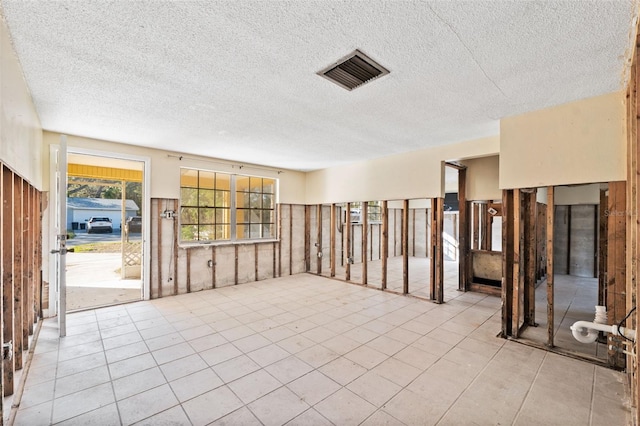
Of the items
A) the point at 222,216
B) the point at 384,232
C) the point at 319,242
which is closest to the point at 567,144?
the point at 384,232

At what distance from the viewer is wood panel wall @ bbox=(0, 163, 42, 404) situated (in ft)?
6.67

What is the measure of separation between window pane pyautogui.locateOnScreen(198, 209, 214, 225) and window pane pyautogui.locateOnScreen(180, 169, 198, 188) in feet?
1.74

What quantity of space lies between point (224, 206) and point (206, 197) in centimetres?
42

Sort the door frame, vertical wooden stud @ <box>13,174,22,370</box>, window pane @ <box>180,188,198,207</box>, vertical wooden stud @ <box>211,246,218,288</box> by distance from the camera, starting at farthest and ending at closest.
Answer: vertical wooden stud @ <box>211,246,218,288</box> → window pane @ <box>180,188,198,207</box> → the door frame → vertical wooden stud @ <box>13,174,22,370</box>

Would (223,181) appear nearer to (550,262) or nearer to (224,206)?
(224,206)

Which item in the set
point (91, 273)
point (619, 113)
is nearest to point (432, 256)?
point (619, 113)

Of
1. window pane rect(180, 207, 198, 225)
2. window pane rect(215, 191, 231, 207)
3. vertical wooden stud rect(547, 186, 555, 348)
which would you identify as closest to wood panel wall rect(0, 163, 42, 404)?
window pane rect(180, 207, 198, 225)

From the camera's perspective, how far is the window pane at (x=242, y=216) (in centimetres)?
607

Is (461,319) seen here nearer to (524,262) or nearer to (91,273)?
(524,262)

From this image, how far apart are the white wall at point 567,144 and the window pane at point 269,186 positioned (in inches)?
189

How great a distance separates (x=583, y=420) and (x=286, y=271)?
5.58 metres

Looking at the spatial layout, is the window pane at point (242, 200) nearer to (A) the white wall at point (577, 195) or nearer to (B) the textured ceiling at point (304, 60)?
(B) the textured ceiling at point (304, 60)

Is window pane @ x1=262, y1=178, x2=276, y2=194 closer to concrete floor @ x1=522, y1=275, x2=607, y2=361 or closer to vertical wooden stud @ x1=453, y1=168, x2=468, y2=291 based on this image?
vertical wooden stud @ x1=453, y1=168, x2=468, y2=291

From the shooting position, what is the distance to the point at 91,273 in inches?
269
